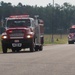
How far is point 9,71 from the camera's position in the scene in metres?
17.0

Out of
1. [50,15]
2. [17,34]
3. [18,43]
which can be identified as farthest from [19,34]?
[50,15]

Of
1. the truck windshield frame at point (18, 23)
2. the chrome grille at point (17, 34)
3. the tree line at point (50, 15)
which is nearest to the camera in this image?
the chrome grille at point (17, 34)

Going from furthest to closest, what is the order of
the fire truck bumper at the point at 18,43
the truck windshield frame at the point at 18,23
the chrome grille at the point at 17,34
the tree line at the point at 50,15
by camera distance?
the tree line at the point at 50,15
the truck windshield frame at the point at 18,23
the fire truck bumper at the point at 18,43
the chrome grille at the point at 17,34

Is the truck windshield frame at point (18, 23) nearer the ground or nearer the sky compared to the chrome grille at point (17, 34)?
nearer the sky

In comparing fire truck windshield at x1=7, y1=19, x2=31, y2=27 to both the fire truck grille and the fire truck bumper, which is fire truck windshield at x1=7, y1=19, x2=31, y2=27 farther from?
the fire truck bumper

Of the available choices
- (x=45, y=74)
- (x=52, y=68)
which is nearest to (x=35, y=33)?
(x=52, y=68)

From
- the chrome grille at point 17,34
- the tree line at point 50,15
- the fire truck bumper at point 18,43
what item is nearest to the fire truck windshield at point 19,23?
the chrome grille at point 17,34

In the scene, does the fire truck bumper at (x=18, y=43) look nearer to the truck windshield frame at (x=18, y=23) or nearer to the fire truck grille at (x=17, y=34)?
the fire truck grille at (x=17, y=34)

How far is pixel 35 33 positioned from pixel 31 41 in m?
2.34

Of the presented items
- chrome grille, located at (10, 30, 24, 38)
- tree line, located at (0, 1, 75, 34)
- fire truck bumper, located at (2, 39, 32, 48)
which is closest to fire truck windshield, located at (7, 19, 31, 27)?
chrome grille, located at (10, 30, 24, 38)

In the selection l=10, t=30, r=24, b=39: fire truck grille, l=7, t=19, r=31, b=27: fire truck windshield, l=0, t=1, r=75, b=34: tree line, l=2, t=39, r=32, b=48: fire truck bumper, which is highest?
l=7, t=19, r=31, b=27: fire truck windshield

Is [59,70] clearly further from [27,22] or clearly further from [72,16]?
[72,16]

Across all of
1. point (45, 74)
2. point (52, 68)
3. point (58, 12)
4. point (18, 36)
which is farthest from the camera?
point (58, 12)

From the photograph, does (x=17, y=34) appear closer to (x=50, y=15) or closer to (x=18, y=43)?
(x=18, y=43)
